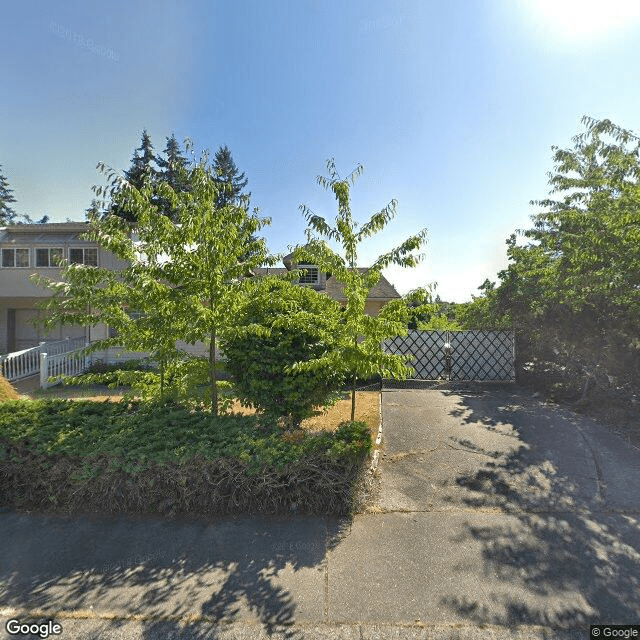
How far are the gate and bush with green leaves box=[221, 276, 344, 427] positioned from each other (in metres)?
5.98

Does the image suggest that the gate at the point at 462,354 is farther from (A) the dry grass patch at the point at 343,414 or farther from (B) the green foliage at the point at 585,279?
(A) the dry grass patch at the point at 343,414

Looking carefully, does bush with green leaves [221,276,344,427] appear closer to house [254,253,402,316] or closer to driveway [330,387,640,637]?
driveway [330,387,640,637]

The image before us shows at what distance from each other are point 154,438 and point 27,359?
11.5 m

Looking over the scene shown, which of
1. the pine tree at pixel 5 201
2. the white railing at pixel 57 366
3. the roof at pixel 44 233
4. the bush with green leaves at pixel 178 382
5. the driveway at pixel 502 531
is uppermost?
the pine tree at pixel 5 201

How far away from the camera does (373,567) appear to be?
11.1ft

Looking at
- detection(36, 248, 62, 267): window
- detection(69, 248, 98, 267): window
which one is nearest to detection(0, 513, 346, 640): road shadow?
detection(69, 248, 98, 267): window

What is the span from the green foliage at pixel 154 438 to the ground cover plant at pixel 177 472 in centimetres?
1

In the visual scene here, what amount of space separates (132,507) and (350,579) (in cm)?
274

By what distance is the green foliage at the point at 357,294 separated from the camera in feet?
17.7

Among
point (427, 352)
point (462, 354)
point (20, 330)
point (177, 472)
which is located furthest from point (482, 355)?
point (20, 330)

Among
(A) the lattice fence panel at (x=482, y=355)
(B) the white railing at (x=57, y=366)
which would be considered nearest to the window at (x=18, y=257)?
(B) the white railing at (x=57, y=366)

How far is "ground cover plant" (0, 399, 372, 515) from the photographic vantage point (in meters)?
4.16

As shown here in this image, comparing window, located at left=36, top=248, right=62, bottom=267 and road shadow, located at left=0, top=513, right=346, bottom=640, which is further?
window, located at left=36, top=248, right=62, bottom=267

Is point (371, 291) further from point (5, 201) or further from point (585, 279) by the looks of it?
point (5, 201)
